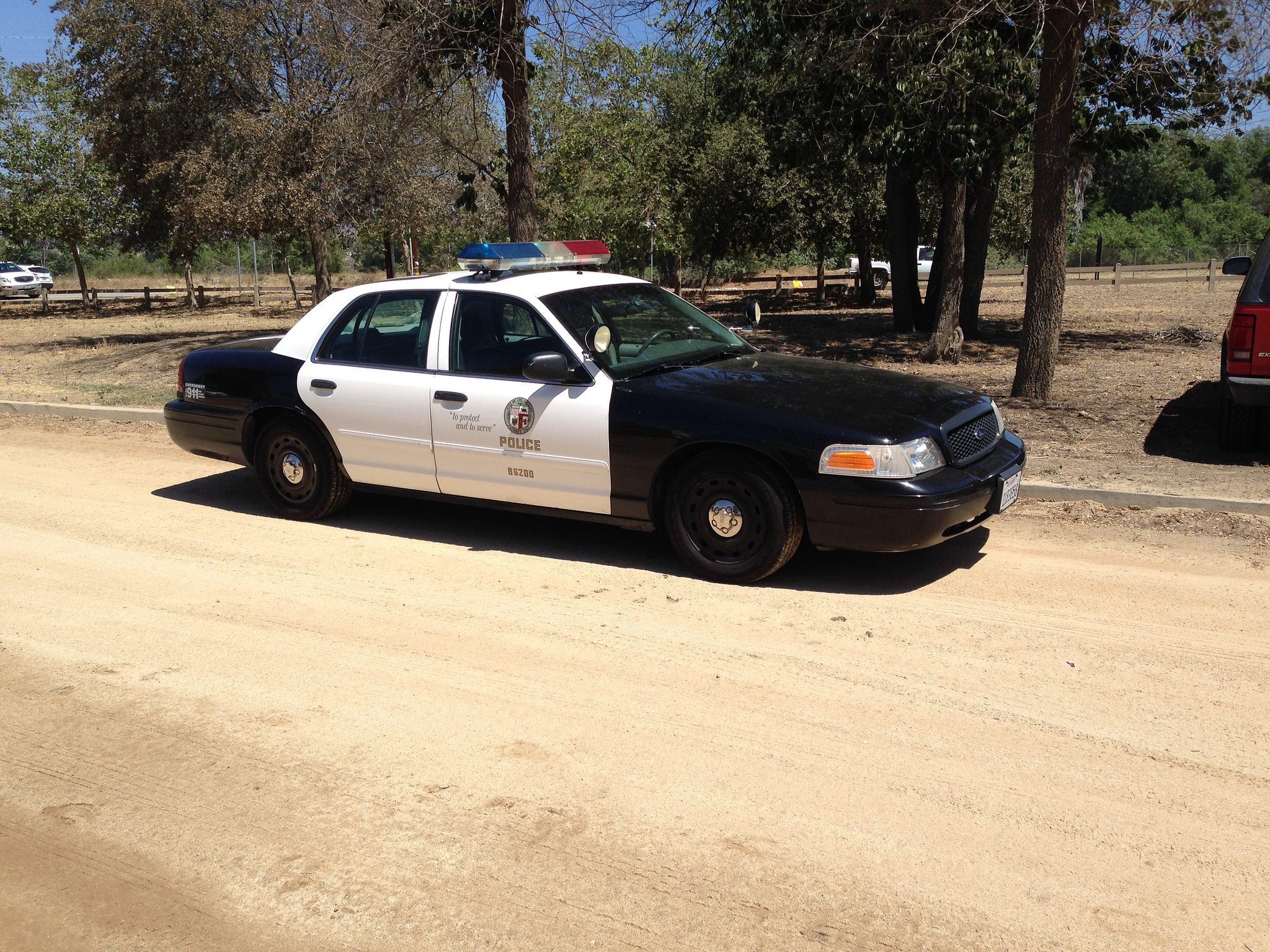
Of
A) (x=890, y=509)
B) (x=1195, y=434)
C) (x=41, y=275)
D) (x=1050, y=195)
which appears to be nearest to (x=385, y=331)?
(x=890, y=509)

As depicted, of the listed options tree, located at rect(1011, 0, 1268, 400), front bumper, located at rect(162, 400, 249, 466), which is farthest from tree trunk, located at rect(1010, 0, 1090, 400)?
front bumper, located at rect(162, 400, 249, 466)

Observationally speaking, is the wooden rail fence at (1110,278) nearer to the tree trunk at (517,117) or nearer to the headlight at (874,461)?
the tree trunk at (517,117)

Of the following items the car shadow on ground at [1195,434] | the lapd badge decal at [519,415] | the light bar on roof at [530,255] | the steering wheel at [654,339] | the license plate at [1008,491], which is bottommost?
the car shadow on ground at [1195,434]

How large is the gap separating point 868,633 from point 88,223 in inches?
1458

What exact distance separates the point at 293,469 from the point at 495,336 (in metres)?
1.82

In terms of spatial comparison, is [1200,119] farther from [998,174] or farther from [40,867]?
[40,867]

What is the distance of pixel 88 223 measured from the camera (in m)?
36.2

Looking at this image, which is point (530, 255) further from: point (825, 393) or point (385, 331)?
point (825, 393)

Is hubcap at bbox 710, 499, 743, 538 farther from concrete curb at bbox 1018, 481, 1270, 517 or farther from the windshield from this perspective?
concrete curb at bbox 1018, 481, 1270, 517

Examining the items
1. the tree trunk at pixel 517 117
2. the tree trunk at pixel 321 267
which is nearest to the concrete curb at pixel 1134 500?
the tree trunk at pixel 517 117

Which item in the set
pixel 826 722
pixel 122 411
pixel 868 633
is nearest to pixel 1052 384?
pixel 868 633

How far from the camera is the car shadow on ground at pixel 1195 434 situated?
840 cm

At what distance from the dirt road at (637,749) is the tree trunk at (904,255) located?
13.0 m

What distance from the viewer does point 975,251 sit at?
1761 centimetres
